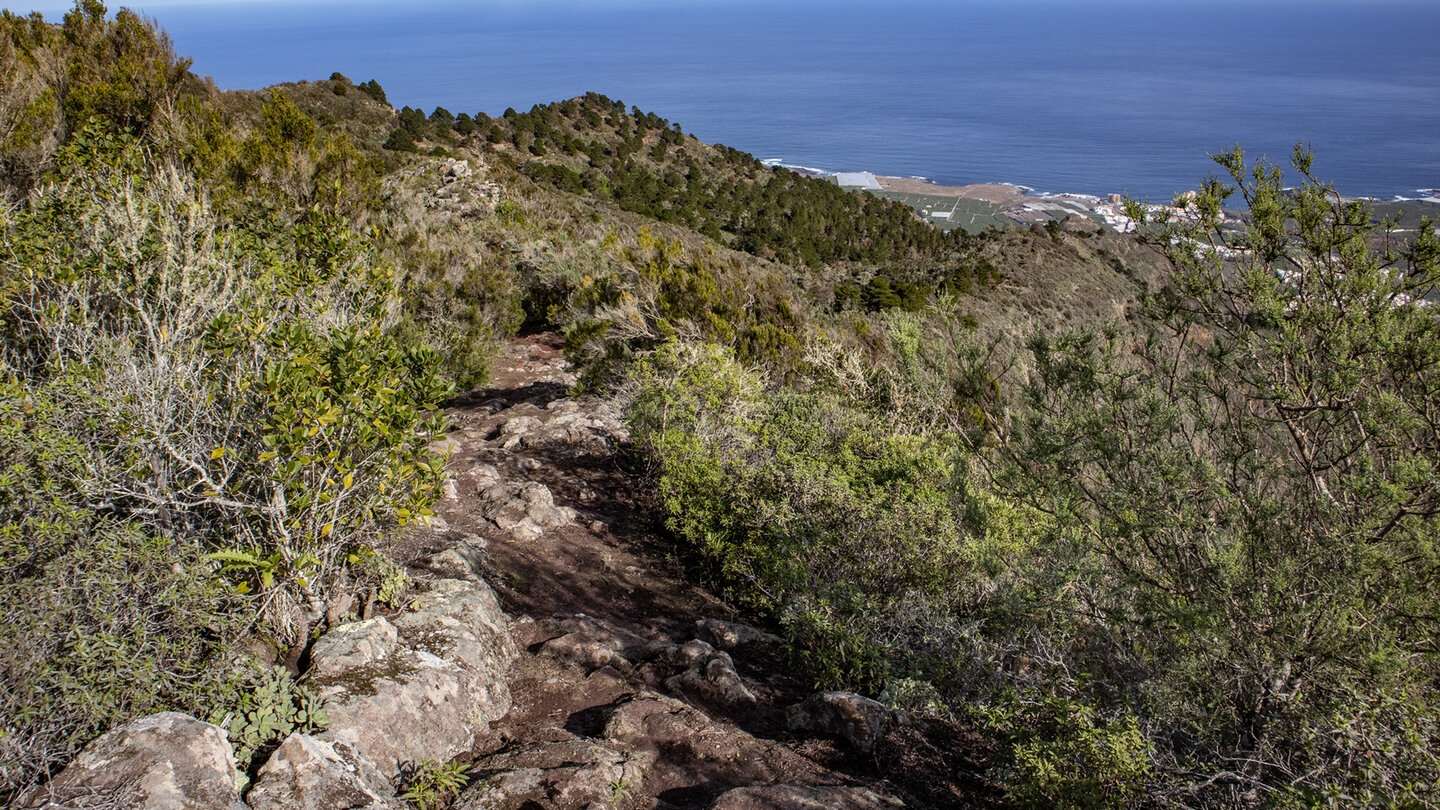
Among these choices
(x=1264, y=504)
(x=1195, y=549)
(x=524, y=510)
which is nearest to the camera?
(x=1264, y=504)

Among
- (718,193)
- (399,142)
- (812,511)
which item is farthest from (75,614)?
(718,193)

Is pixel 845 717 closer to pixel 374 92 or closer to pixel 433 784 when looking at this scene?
pixel 433 784

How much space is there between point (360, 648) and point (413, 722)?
1.42 feet

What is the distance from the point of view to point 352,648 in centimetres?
324

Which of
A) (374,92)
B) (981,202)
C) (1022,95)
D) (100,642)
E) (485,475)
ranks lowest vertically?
(485,475)

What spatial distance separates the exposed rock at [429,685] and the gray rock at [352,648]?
0.04 ft

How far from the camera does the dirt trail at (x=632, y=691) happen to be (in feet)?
10.3

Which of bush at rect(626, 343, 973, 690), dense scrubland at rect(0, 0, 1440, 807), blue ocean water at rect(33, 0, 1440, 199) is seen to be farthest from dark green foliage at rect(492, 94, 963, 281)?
dense scrubland at rect(0, 0, 1440, 807)

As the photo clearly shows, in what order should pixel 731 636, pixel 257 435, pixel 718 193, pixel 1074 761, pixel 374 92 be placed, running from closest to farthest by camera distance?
1. pixel 1074 761
2. pixel 257 435
3. pixel 731 636
4. pixel 374 92
5. pixel 718 193

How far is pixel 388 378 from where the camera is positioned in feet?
10.8

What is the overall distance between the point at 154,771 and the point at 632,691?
2.25 m

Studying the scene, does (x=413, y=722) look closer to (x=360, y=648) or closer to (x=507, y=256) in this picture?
(x=360, y=648)

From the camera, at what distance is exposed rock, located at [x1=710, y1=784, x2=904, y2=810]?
2.91 metres

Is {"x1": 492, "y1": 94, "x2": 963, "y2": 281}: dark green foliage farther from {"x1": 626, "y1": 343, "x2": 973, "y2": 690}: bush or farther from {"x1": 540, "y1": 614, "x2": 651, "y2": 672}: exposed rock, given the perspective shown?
{"x1": 540, "y1": 614, "x2": 651, "y2": 672}: exposed rock
